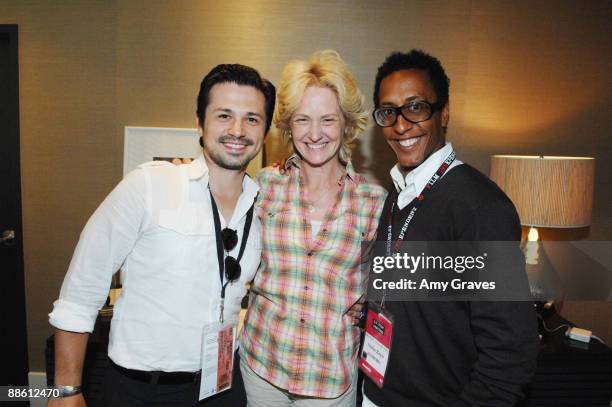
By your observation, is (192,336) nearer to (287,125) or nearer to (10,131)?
(287,125)

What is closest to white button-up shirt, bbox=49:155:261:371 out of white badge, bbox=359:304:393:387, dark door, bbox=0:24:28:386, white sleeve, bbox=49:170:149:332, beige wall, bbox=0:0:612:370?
white sleeve, bbox=49:170:149:332

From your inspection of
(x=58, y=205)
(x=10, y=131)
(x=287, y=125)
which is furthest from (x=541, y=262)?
(x=10, y=131)

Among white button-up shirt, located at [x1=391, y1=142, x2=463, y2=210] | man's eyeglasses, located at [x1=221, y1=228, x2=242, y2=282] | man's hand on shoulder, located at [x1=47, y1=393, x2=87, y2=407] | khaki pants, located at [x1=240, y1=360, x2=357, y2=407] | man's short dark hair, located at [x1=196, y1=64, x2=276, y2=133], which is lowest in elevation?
khaki pants, located at [x1=240, y1=360, x2=357, y2=407]

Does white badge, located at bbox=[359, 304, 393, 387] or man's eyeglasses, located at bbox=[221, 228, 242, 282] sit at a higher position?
man's eyeglasses, located at bbox=[221, 228, 242, 282]

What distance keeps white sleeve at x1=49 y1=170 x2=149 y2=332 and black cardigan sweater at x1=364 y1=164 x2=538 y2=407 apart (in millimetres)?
981

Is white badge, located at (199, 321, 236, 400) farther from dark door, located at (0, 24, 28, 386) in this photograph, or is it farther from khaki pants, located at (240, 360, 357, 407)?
dark door, located at (0, 24, 28, 386)

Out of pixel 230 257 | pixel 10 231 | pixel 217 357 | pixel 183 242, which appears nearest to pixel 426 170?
pixel 230 257

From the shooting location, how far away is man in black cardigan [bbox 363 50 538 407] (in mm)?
1203

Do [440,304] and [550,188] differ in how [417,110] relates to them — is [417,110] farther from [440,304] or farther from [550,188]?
[550,188]

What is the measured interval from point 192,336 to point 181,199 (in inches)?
20.4

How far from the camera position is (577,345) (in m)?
2.33

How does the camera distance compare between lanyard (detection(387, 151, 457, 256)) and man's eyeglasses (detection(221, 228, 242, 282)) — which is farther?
man's eyeglasses (detection(221, 228, 242, 282))

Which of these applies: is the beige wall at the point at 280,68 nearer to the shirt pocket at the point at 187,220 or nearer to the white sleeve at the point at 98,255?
the shirt pocket at the point at 187,220

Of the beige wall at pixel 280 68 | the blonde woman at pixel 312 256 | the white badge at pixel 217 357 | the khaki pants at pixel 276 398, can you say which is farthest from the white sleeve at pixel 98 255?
the beige wall at pixel 280 68
